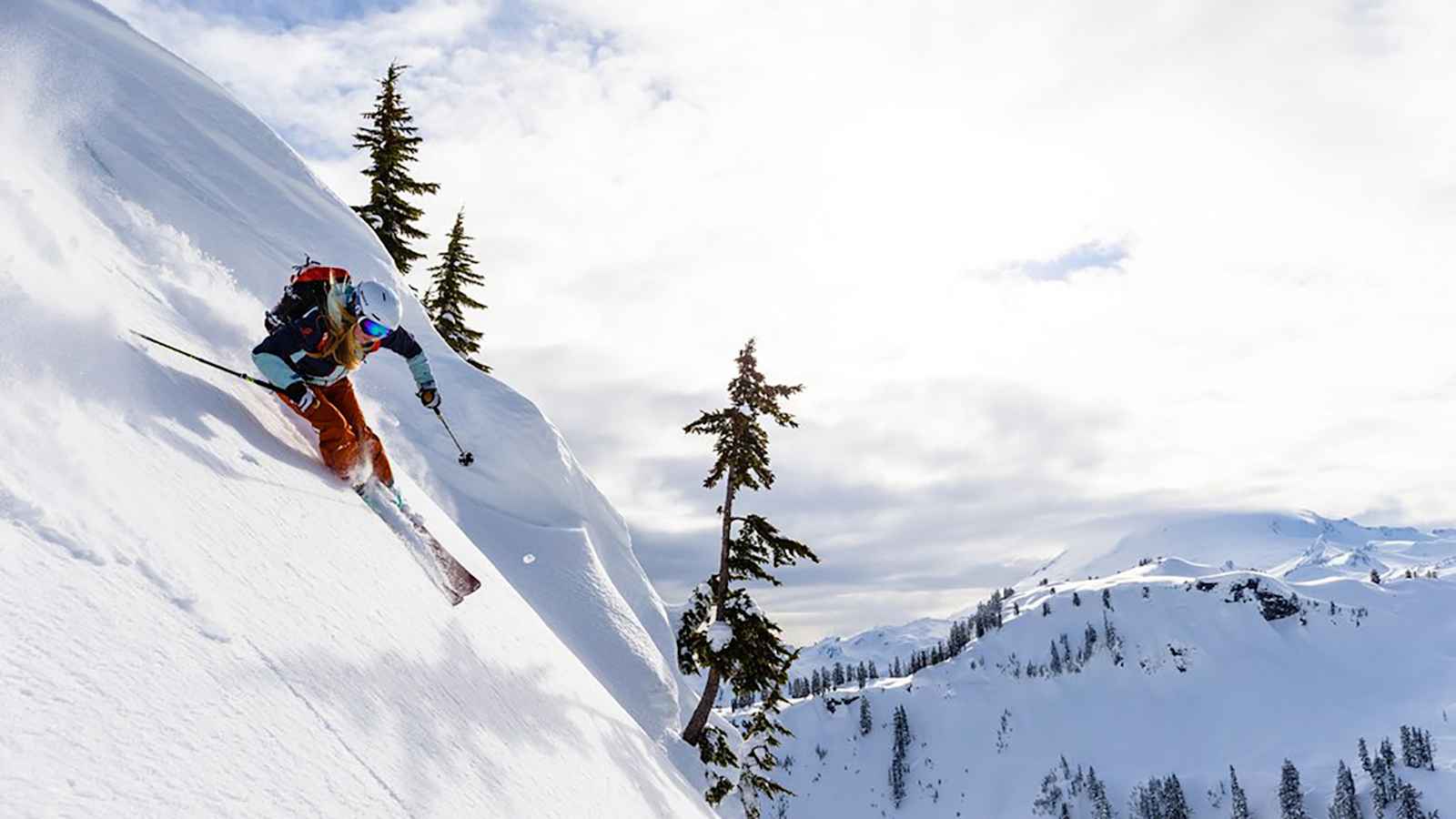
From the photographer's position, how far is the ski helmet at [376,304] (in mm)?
7703

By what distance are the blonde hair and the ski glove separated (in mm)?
422

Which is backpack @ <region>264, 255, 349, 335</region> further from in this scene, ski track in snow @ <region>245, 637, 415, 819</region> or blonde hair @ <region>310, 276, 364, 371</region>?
ski track in snow @ <region>245, 637, 415, 819</region>

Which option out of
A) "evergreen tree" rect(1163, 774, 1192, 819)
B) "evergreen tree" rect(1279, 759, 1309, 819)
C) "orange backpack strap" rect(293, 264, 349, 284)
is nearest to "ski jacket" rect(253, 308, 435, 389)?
"orange backpack strap" rect(293, 264, 349, 284)

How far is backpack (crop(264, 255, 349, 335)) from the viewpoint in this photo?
7418 mm

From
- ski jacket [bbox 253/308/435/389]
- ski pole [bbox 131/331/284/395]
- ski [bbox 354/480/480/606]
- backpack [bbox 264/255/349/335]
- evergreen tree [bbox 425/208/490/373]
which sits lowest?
ski [bbox 354/480/480/606]

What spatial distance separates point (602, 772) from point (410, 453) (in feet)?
28.6

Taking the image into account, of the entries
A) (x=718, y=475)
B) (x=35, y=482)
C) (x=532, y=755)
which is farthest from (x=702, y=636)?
(x=35, y=482)

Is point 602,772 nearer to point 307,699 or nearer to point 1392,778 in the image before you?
point 307,699

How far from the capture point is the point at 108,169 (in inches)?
350

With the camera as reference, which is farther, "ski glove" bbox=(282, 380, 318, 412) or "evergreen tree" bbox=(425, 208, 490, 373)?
"evergreen tree" bbox=(425, 208, 490, 373)

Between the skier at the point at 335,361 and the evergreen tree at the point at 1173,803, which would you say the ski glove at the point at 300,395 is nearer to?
the skier at the point at 335,361

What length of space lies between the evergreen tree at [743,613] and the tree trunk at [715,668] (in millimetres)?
23

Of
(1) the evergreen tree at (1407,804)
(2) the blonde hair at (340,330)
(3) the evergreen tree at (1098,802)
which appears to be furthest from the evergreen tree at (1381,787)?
(2) the blonde hair at (340,330)

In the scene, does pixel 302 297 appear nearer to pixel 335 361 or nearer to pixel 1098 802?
pixel 335 361
